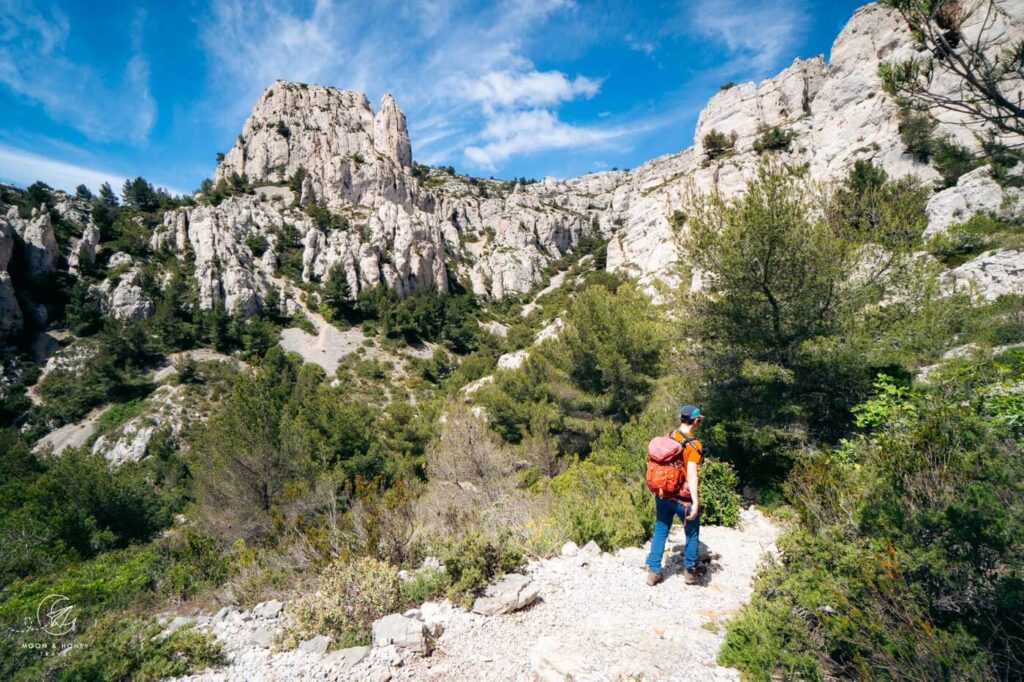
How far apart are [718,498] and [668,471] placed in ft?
9.60

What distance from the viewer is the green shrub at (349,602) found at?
3.50 meters

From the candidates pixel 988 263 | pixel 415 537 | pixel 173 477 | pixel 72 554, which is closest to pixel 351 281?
pixel 173 477

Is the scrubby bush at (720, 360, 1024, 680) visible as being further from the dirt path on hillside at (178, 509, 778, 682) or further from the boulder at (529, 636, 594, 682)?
the boulder at (529, 636, 594, 682)

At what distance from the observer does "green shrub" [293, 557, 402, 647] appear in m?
3.50

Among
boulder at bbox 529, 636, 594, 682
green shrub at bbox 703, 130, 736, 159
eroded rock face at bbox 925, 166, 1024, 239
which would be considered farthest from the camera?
green shrub at bbox 703, 130, 736, 159

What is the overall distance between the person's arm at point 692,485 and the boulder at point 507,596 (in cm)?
171

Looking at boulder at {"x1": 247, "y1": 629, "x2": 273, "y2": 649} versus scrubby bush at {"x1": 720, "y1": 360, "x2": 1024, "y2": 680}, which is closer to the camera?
scrubby bush at {"x1": 720, "y1": 360, "x2": 1024, "y2": 680}

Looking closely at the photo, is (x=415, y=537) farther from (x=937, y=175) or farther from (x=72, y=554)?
(x=937, y=175)

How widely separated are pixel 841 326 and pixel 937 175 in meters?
23.5

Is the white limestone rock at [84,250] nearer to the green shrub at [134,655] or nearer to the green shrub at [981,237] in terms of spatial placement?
the green shrub at [134,655]

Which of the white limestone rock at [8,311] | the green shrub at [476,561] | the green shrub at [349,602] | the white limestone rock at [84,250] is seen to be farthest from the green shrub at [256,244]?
the green shrub at [476,561]

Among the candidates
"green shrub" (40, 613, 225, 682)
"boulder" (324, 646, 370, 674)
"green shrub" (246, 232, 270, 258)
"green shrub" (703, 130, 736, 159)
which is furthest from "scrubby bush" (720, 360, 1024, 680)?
"green shrub" (246, 232, 270, 258)

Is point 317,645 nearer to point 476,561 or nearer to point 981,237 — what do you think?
point 476,561

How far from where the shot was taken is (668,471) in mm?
3803
